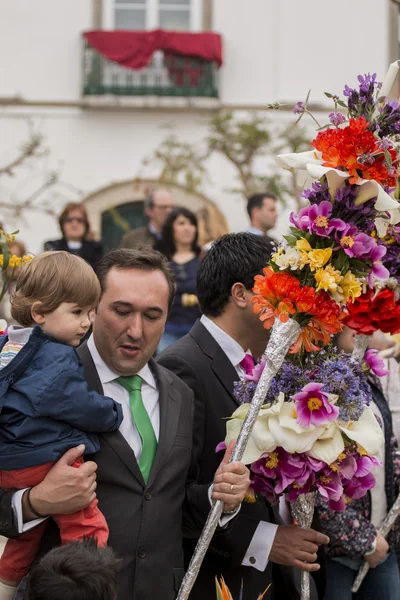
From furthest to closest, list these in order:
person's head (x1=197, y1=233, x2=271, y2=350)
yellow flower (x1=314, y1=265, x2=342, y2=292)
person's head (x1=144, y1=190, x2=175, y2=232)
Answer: person's head (x1=144, y1=190, x2=175, y2=232), person's head (x1=197, y1=233, x2=271, y2=350), yellow flower (x1=314, y1=265, x2=342, y2=292)

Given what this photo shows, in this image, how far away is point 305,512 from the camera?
4105 millimetres

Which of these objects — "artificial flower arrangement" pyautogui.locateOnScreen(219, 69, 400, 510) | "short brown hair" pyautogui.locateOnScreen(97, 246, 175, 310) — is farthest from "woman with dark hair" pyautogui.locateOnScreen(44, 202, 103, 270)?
"artificial flower arrangement" pyautogui.locateOnScreen(219, 69, 400, 510)

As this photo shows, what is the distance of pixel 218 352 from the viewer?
14.3ft

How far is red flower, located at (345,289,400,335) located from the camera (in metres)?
4.06

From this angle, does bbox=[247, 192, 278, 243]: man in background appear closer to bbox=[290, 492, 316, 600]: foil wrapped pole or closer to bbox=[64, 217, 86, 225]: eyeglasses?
bbox=[64, 217, 86, 225]: eyeglasses

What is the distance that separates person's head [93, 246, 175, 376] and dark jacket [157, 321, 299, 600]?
42 centimetres

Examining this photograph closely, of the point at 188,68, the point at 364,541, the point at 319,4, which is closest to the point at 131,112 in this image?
the point at 188,68

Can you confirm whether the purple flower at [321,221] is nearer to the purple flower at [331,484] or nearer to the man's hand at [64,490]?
the purple flower at [331,484]

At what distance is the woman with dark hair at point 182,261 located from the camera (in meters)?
8.43

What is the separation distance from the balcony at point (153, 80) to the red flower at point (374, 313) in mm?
15494

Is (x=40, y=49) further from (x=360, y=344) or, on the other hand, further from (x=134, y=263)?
(x=134, y=263)

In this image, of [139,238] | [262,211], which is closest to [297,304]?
[262,211]

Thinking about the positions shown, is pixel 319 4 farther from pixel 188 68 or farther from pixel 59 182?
pixel 59 182

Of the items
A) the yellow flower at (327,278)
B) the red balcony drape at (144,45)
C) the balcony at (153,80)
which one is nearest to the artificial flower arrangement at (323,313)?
the yellow flower at (327,278)
